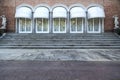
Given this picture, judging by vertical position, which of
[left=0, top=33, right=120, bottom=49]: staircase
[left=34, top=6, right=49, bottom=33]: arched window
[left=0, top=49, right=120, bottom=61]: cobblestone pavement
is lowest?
[left=0, top=49, right=120, bottom=61]: cobblestone pavement

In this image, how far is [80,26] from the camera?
26.8 m

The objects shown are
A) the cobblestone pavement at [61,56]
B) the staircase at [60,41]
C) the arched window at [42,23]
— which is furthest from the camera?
the arched window at [42,23]

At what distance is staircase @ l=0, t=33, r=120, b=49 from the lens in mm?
20219

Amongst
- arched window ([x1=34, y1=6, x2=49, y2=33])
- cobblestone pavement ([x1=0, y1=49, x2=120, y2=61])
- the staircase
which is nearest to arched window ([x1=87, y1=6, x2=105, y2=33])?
the staircase

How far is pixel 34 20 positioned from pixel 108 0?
9405 mm

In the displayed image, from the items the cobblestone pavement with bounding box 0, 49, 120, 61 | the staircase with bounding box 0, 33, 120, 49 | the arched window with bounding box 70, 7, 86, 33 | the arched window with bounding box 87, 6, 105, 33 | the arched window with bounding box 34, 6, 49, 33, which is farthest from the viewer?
the arched window with bounding box 34, 6, 49, 33

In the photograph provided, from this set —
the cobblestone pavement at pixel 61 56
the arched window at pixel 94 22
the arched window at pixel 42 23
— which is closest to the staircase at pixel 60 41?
the arched window at pixel 94 22

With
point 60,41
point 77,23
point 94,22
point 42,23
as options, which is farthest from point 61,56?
point 94,22

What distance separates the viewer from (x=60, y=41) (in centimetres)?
2172

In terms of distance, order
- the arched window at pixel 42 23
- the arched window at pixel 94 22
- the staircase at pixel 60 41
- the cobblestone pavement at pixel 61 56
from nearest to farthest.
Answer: the cobblestone pavement at pixel 61 56, the staircase at pixel 60 41, the arched window at pixel 94 22, the arched window at pixel 42 23

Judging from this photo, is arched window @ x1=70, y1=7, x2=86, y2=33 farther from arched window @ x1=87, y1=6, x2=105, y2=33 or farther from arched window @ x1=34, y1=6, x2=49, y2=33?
arched window @ x1=34, y1=6, x2=49, y2=33

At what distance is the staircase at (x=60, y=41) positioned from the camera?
66.3 ft

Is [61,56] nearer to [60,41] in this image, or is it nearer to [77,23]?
[60,41]

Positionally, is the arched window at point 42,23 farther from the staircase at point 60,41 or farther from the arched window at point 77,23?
the staircase at point 60,41
